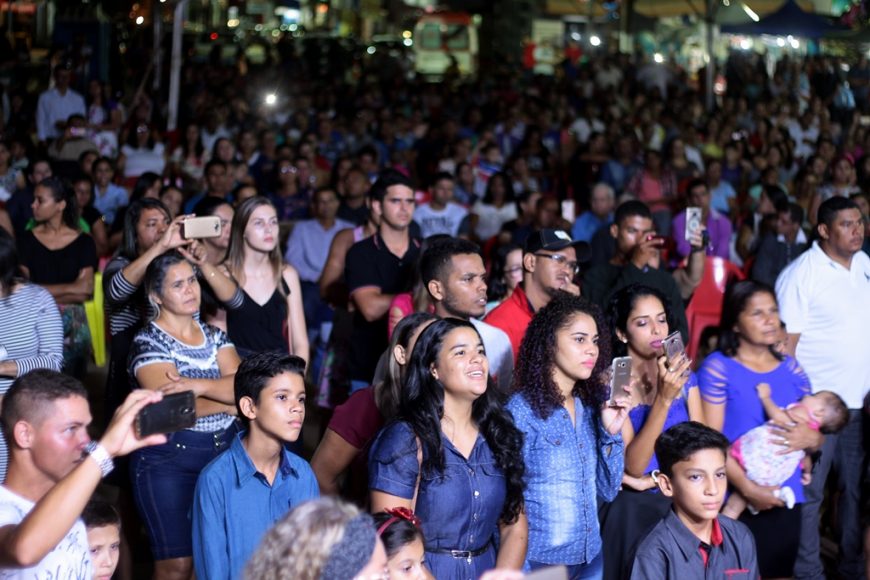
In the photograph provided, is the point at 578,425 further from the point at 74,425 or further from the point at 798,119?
the point at 798,119

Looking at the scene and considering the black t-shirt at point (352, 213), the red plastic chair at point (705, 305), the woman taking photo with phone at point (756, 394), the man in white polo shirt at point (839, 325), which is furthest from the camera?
the black t-shirt at point (352, 213)

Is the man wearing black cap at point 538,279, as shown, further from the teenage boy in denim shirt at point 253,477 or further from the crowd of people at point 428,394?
the teenage boy in denim shirt at point 253,477

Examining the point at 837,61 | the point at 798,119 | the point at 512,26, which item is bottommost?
the point at 798,119

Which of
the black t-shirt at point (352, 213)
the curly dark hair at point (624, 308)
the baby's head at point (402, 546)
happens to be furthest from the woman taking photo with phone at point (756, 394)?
the black t-shirt at point (352, 213)

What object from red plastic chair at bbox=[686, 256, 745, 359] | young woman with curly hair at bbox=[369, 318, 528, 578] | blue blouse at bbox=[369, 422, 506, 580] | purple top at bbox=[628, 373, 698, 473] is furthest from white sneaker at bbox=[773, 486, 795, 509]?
red plastic chair at bbox=[686, 256, 745, 359]

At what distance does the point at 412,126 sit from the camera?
15.4m

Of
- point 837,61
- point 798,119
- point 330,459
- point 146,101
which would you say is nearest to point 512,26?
point 837,61

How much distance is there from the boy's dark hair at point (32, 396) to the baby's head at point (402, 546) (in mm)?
886

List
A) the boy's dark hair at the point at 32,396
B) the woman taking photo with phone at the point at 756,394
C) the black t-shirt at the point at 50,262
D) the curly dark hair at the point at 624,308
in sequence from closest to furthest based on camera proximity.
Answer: the boy's dark hair at the point at 32,396 → the curly dark hair at the point at 624,308 → the woman taking photo with phone at the point at 756,394 → the black t-shirt at the point at 50,262

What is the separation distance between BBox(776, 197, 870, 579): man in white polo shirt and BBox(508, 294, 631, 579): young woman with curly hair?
167 centimetres

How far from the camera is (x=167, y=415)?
10.3 feet

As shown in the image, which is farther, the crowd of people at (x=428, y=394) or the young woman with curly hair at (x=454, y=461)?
the young woman with curly hair at (x=454, y=461)

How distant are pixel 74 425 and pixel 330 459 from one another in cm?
147

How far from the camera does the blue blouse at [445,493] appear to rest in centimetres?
398
